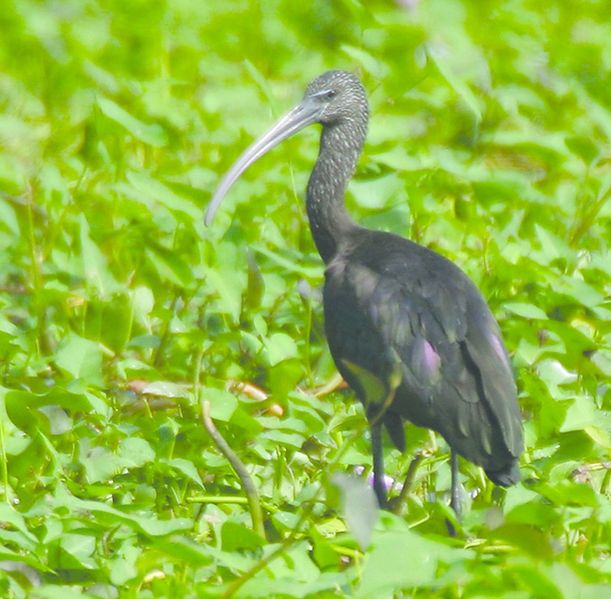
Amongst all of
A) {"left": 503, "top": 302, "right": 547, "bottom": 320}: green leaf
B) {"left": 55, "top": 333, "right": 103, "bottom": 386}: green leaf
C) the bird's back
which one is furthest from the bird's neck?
{"left": 55, "top": 333, "right": 103, "bottom": 386}: green leaf

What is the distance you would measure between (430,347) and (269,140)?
1077mm

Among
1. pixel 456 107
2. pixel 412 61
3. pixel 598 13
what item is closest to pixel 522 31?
pixel 456 107

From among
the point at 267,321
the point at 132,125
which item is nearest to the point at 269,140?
the point at 132,125

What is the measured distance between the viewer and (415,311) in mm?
4242

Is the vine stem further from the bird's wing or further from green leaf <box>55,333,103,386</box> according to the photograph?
the bird's wing

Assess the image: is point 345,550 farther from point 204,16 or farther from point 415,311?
point 204,16

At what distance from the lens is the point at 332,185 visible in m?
4.98

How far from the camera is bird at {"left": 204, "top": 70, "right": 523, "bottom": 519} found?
4.05 meters

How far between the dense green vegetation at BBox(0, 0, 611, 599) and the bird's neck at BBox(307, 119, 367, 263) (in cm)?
10

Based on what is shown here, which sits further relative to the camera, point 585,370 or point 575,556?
point 585,370

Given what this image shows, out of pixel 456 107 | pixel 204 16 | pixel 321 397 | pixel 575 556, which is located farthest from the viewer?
pixel 204 16

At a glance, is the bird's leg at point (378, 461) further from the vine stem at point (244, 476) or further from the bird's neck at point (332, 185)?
the bird's neck at point (332, 185)

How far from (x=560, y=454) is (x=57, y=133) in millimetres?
2984

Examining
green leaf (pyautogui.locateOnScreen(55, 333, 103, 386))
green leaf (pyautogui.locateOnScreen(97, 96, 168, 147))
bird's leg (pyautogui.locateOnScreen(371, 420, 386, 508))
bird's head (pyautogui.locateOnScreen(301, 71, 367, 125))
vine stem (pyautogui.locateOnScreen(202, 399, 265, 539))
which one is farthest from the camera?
bird's head (pyautogui.locateOnScreen(301, 71, 367, 125))
